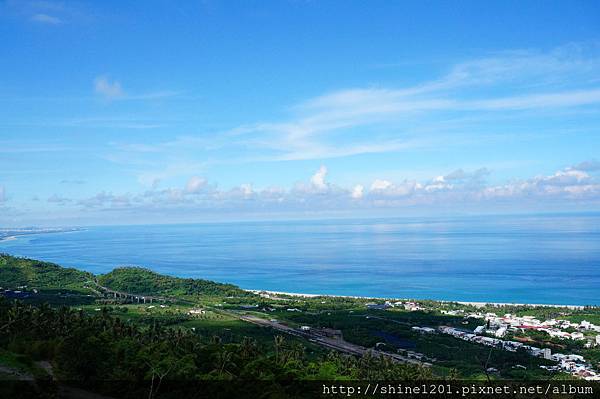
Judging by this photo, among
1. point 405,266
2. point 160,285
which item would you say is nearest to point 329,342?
point 160,285

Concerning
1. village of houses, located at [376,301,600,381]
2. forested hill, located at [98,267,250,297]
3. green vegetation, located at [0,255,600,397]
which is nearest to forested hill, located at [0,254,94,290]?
green vegetation, located at [0,255,600,397]

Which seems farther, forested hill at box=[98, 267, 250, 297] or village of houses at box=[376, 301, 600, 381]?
forested hill at box=[98, 267, 250, 297]

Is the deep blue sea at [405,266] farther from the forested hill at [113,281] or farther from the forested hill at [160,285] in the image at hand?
the forested hill at [113,281]

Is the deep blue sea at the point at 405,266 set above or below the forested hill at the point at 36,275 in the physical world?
below

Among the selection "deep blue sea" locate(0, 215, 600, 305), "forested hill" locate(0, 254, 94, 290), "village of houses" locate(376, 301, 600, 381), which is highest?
"forested hill" locate(0, 254, 94, 290)

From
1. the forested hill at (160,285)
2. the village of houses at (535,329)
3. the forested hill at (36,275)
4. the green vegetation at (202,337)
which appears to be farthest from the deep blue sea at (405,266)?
the forested hill at (36,275)

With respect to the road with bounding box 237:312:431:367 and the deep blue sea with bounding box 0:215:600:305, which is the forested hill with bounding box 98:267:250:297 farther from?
the road with bounding box 237:312:431:367

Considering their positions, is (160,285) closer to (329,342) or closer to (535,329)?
(329,342)
